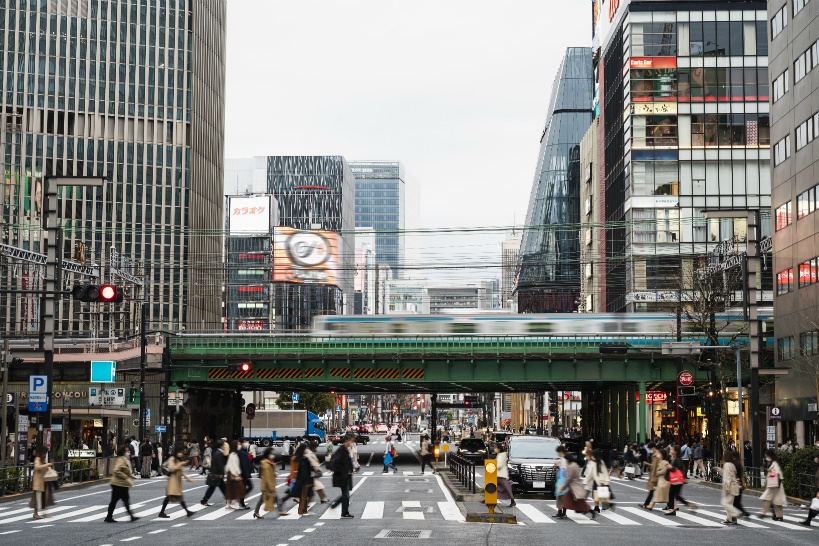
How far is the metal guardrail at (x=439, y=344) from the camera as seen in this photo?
60.2 metres

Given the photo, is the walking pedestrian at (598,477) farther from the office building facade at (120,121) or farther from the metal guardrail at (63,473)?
the office building facade at (120,121)

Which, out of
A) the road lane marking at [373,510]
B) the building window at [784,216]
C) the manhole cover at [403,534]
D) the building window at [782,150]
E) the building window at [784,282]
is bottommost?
the road lane marking at [373,510]

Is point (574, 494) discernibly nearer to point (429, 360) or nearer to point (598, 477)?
point (598, 477)

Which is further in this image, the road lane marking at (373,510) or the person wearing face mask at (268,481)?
the person wearing face mask at (268,481)

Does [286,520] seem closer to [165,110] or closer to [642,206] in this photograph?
[642,206]

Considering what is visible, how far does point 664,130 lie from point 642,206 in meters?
6.41

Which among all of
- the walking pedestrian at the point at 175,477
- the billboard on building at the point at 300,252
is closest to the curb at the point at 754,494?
the walking pedestrian at the point at 175,477

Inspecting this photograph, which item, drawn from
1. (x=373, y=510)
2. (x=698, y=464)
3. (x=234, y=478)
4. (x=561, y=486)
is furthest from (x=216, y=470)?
(x=698, y=464)

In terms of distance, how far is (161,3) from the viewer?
130125 mm

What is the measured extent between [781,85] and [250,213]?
421 ft

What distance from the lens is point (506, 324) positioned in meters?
62.6

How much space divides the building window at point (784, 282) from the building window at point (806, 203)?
3.36m

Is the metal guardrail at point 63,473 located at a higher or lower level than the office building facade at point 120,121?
lower

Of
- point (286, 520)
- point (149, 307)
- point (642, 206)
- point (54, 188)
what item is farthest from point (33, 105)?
point (286, 520)
